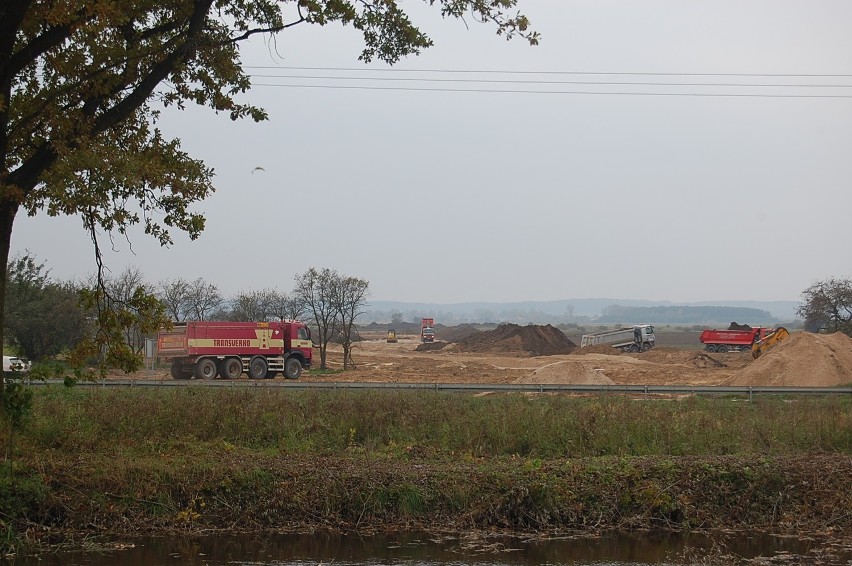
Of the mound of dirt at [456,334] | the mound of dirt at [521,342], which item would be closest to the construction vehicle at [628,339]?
the mound of dirt at [521,342]

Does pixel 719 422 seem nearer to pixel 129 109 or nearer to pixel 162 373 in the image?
pixel 129 109

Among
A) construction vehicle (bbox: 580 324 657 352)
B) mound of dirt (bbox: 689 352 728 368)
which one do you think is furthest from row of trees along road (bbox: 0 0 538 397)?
construction vehicle (bbox: 580 324 657 352)

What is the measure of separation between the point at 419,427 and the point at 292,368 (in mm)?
24560

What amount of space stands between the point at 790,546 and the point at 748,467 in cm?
194

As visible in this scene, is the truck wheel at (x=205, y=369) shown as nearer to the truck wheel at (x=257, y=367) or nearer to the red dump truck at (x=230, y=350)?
the red dump truck at (x=230, y=350)

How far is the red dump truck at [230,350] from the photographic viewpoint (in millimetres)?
38094

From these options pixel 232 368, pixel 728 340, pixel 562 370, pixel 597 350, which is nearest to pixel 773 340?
pixel 562 370

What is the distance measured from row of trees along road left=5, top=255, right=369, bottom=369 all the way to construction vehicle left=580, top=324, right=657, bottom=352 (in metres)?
27.3

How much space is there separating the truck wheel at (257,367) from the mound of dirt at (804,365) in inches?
814

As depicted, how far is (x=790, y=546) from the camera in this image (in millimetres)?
10586

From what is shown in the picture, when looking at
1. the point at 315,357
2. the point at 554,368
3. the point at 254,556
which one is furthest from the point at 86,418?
the point at 315,357

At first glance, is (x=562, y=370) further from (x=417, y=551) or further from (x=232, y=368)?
(x=417, y=551)

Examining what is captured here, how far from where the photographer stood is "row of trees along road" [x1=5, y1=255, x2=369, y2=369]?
38656mm

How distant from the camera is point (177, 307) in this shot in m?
58.7
